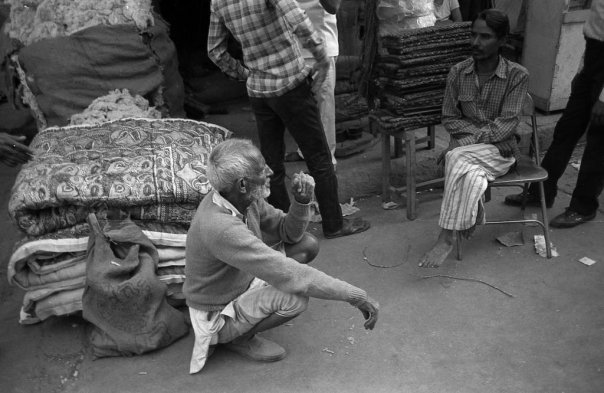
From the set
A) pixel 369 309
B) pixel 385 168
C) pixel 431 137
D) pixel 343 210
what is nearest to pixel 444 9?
pixel 431 137

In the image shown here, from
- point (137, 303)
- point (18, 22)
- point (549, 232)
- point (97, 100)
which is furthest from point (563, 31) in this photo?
point (18, 22)

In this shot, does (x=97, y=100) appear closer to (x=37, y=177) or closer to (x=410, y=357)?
(x=37, y=177)

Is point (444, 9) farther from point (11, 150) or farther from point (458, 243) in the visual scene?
point (11, 150)

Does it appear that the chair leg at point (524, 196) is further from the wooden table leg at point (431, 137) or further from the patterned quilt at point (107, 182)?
the patterned quilt at point (107, 182)

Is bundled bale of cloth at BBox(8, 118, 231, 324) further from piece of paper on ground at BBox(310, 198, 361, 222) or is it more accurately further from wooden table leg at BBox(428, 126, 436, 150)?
wooden table leg at BBox(428, 126, 436, 150)

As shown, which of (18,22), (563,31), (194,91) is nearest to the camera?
(18,22)

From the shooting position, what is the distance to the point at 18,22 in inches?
203

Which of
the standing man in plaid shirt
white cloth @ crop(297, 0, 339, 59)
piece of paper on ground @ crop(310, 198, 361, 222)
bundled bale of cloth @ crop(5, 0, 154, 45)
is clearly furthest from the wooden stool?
bundled bale of cloth @ crop(5, 0, 154, 45)

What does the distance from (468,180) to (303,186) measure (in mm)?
1238

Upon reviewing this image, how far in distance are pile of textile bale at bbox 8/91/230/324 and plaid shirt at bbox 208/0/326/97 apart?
0.68 metres

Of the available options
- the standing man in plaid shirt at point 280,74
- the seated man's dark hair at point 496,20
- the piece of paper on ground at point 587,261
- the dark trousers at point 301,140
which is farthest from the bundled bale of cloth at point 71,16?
the piece of paper on ground at point 587,261

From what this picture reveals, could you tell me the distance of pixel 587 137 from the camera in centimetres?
432

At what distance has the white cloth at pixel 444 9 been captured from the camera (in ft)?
18.3

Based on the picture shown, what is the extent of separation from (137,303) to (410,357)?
1.52 m
